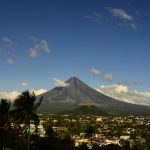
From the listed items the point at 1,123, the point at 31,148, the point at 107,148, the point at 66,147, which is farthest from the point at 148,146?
the point at 1,123

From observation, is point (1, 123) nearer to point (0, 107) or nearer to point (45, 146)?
point (0, 107)

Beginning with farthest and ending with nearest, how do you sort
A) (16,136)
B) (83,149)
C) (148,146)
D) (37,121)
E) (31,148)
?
1. (148,146)
2. (83,149)
3. (31,148)
4. (16,136)
5. (37,121)

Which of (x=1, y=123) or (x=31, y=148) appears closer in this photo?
(x=1, y=123)

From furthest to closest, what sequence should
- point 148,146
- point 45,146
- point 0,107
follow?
point 148,146 → point 45,146 → point 0,107

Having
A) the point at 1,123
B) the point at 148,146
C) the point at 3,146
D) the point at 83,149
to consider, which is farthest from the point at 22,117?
the point at 148,146

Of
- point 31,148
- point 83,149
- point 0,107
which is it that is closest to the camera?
point 0,107

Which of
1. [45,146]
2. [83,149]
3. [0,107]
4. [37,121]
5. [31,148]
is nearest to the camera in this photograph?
[37,121]

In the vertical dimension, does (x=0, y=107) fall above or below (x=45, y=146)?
above

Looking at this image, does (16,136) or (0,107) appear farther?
(16,136)

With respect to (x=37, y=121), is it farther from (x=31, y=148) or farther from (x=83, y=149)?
(x=83, y=149)
